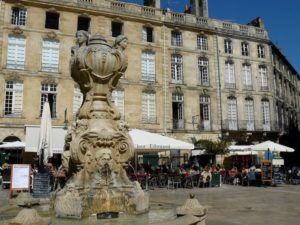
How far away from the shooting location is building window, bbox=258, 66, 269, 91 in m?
29.5

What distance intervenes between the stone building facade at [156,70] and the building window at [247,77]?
81mm

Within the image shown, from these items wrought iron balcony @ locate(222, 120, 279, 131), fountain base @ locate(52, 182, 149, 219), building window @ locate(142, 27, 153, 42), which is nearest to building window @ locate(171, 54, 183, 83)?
building window @ locate(142, 27, 153, 42)

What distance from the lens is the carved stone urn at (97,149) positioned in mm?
5997

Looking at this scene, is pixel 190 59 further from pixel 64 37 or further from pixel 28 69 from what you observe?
pixel 28 69

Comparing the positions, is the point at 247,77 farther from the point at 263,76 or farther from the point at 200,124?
the point at 200,124

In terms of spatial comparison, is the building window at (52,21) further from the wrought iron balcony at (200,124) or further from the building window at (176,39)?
the wrought iron balcony at (200,124)

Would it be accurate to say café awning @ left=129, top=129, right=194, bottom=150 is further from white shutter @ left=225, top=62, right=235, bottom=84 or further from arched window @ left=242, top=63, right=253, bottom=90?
arched window @ left=242, top=63, right=253, bottom=90

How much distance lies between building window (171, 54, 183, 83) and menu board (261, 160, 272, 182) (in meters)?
10.7

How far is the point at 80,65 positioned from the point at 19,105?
54.5 ft

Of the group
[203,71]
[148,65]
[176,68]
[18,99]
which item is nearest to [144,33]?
[148,65]

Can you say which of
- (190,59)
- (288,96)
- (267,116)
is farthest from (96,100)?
(288,96)

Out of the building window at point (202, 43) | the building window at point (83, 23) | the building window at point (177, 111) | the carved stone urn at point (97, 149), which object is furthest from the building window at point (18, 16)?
the carved stone urn at point (97, 149)

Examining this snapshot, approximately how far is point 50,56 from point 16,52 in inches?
80.9

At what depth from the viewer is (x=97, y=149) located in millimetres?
6355
